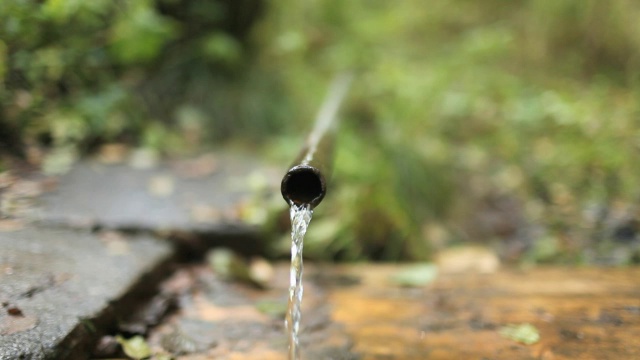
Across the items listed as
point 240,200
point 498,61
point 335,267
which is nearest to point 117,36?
point 240,200

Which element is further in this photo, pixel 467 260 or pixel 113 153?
pixel 113 153

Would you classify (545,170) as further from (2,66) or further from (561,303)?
(2,66)

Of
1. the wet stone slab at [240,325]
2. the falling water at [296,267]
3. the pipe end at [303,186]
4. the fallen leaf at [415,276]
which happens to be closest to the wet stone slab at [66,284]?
the wet stone slab at [240,325]

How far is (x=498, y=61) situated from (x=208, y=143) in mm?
3845

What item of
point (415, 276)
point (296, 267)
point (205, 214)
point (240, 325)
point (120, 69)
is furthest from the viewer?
point (120, 69)

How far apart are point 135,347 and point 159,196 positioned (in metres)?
1.44

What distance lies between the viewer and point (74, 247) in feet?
7.61

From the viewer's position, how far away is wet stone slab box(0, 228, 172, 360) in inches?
63.1

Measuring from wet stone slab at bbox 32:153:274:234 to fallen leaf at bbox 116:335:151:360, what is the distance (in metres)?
0.93

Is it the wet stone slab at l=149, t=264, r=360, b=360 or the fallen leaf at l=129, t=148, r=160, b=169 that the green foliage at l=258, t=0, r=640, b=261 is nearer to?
the wet stone slab at l=149, t=264, r=360, b=360

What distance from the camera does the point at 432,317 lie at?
2186 mm

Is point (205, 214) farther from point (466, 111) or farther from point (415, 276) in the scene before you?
point (466, 111)

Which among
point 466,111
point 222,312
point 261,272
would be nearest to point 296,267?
point 222,312

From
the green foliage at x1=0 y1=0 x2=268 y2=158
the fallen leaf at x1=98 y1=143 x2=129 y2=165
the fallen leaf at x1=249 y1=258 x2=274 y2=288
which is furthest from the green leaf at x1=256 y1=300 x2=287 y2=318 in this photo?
the green foliage at x1=0 y1=0 x2=268 y2=158
